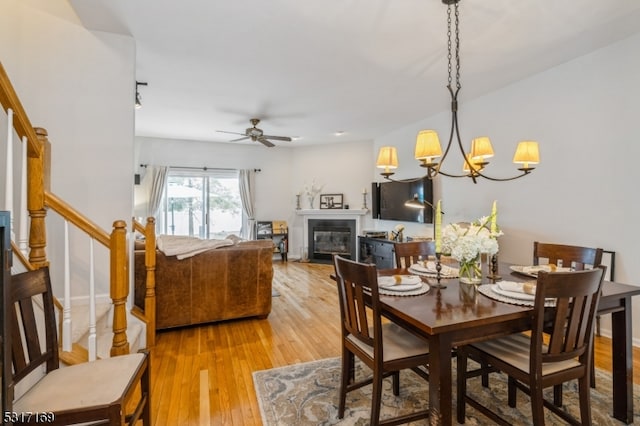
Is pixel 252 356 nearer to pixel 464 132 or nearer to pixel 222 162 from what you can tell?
pixel 464 132

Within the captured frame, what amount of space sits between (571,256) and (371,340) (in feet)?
5.62

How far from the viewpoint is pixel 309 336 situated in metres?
3.06

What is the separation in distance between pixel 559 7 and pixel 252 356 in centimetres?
360

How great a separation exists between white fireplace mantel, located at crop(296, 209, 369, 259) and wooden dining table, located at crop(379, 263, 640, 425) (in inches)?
190

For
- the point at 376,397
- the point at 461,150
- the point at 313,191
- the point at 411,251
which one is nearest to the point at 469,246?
the point at 461,150

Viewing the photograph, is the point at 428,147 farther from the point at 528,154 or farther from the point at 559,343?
the point at 559,343

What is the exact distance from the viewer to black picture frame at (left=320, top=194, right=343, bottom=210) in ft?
23.6

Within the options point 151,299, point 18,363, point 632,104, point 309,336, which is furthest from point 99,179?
point 632,104

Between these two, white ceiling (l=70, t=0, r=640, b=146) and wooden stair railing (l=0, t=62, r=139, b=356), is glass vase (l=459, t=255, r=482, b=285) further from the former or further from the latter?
wooden stair railing (l=0, t=62, r=139, b=356)

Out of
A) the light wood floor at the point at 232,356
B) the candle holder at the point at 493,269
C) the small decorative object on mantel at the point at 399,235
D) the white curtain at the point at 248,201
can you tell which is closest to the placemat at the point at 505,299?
the candle holder at the point at 493,269

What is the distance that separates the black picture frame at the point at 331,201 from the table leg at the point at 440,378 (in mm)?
5781

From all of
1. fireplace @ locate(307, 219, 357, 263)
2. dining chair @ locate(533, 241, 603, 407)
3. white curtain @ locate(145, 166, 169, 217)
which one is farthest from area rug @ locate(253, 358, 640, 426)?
white curtain @ locate(145, 166, 169, 217)

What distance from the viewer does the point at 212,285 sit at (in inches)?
128

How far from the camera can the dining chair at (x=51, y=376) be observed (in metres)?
1.17
